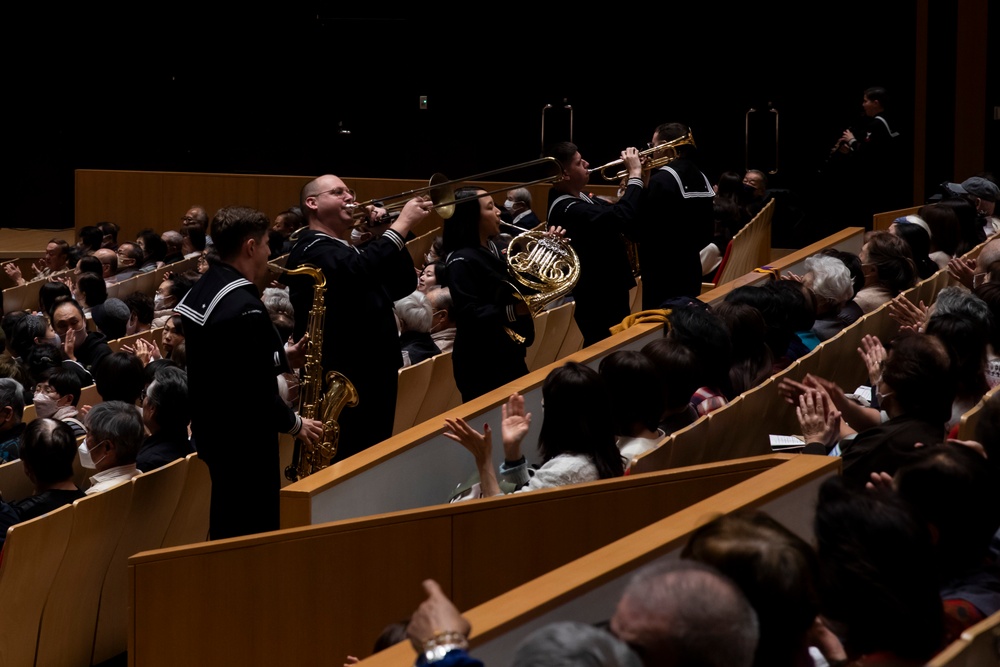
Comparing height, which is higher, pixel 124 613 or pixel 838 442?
pixel 838 442

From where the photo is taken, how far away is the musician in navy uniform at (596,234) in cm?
535

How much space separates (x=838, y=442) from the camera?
10.6 feet

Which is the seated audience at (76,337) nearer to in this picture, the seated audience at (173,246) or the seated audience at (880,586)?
the seated audience at (173,246)

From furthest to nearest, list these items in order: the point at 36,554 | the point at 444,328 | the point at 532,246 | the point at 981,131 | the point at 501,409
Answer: the point at 981,131, the point at 444,328, the point at 532,246, the point at 501,409, the point at 36,554

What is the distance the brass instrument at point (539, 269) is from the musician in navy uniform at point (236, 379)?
1.18 metres

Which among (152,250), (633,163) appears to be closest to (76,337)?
(633,163)

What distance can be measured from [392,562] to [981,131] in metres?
9.06

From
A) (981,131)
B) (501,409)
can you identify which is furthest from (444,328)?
(981,131)

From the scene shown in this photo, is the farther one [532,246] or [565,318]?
[565,318]

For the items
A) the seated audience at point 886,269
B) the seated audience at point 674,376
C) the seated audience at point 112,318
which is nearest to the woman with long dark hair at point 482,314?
the seated audience at point 674,376

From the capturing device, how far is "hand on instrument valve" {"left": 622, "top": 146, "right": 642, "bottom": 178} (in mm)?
5410

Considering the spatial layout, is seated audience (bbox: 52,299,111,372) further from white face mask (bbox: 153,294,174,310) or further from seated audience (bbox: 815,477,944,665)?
seated audience (bbox: 815,477,944,665)

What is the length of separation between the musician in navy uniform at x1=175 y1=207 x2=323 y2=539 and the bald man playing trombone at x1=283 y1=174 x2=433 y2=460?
0.46m

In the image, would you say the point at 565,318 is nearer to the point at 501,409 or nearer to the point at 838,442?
the point at 501,409
